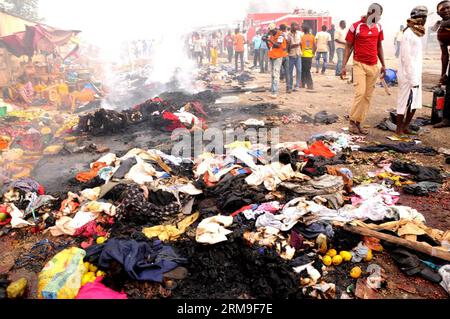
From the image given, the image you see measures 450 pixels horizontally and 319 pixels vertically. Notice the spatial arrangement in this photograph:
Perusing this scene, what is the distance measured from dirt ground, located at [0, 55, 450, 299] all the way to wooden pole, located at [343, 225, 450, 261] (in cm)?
16

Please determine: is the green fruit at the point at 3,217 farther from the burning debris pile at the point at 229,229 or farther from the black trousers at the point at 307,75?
the black trousers at the point at 307,75

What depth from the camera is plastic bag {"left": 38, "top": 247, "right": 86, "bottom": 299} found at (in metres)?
2.79

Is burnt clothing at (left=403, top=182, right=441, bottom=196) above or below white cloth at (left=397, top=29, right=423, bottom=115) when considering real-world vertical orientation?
below

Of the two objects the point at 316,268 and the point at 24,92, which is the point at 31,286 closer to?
the point at 316,268

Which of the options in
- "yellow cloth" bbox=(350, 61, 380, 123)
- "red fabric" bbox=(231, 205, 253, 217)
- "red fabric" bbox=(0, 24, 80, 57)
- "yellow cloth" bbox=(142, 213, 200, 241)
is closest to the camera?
"yellow cloth" bbox=(142, 213, 200, 241)

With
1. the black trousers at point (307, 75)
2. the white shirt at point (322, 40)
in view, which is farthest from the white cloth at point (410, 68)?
the white shirt at point (322, 40)

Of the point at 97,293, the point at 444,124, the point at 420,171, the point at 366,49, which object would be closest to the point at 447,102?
the point at 444,124

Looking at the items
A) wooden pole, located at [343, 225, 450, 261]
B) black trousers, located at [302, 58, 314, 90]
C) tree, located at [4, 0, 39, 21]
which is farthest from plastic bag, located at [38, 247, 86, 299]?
tree, located at [4, 0, 39, 21]

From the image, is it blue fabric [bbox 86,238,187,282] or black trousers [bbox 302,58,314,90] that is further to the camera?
black trousers [bbox 302,58,314,90]

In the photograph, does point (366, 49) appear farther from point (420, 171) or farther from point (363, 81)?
point (420, 171)

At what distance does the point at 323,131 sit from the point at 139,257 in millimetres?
4895

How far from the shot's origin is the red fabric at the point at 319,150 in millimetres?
5437

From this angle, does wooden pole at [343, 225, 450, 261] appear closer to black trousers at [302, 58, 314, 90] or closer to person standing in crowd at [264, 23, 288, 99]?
person standing in crowd at [264, 23, 288, 99]

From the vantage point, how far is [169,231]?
365 centimetres
